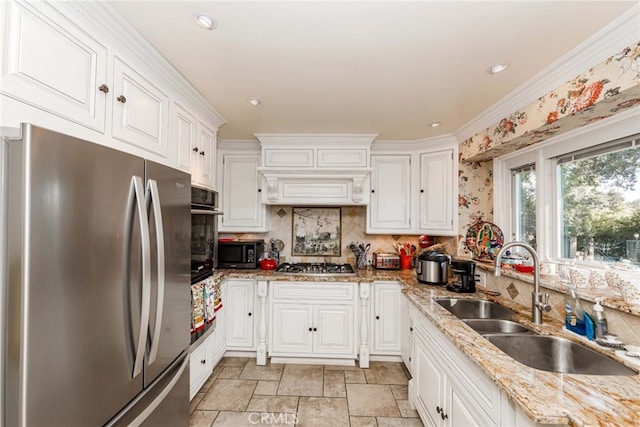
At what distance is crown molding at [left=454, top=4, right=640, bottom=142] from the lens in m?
1.22

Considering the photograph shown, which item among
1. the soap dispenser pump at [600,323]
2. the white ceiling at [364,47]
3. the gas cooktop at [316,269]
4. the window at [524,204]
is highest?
the white ceiling at [364,47]

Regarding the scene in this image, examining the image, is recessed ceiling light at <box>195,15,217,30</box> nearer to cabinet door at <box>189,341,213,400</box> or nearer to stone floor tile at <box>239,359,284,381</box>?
cabinet door at <box>189,341,213,400</box>

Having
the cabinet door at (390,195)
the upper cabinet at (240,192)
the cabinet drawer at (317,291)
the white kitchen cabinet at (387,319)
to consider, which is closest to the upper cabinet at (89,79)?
→ the upper cabinet at (240,192)

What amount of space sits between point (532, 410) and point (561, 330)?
0.87m

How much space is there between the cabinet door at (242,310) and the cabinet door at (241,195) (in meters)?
0.67

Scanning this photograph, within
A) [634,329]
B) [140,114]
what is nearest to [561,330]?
[634,329]

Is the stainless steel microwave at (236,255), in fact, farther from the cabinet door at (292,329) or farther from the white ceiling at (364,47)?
the white ceiling at (364,47)

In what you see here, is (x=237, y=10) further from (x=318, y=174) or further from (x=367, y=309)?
(x=367, y=309)

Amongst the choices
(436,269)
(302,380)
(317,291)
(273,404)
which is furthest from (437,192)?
(273,404)

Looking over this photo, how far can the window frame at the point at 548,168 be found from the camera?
1.59 meters

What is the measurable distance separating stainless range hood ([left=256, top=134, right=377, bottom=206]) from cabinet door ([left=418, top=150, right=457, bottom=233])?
0.66 metres

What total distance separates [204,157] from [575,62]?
2.53 metres

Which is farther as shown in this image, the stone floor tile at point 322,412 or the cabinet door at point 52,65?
the stone floor tile at point 322,412

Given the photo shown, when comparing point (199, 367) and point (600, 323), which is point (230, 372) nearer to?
point (199, 367)
